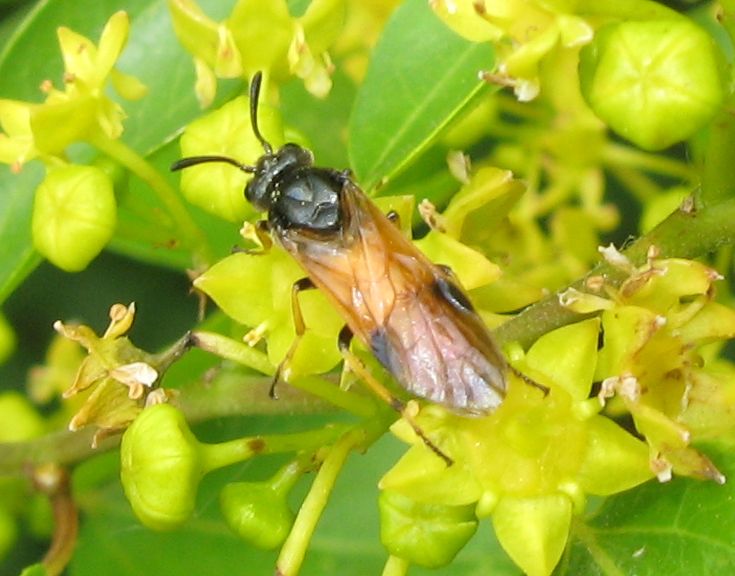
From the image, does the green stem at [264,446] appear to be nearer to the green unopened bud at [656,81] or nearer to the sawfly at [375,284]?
the sawfly at [375,284]

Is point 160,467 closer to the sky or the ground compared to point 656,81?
closer to the ground

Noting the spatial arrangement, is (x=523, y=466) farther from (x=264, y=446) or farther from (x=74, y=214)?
(x=74, y=214)

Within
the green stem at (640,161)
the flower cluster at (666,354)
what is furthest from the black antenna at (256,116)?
the green stem at (640,161)

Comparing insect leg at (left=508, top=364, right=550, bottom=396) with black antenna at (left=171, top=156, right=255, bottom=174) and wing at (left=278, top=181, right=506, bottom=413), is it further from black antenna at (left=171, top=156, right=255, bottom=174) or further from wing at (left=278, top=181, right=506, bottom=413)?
black antenna at (left=171, top=156, right=255, bottom=174)

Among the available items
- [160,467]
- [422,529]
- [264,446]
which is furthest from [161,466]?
[422,529]

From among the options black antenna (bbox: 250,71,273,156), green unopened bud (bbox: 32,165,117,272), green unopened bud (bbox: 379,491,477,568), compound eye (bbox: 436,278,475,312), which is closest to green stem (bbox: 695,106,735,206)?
compound eye (bbox: 436,278,475,312)

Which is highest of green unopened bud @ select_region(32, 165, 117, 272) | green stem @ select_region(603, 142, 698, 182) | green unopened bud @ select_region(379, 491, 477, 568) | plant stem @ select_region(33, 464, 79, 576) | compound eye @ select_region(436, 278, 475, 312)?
green unopened bud @ select_region(32, 165, 117, 272)
